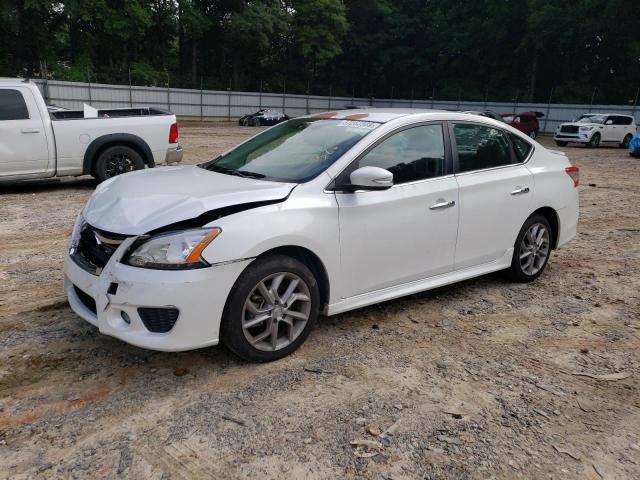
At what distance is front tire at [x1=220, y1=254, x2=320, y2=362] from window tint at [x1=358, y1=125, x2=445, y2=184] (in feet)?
3.24

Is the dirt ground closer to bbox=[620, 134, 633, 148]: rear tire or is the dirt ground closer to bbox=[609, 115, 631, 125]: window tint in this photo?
bbox=[609, 115, 631, 125]: window tint

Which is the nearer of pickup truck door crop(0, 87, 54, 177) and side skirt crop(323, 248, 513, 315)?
side skirt crop(323, 248, 513, 315)

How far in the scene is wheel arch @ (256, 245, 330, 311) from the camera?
3.47 metres

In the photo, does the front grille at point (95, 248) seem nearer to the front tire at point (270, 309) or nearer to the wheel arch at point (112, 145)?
the front tire at point (270, 309)

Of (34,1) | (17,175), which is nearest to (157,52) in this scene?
(34,1)

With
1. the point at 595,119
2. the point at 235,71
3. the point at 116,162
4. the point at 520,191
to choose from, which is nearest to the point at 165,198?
the point at 520,191

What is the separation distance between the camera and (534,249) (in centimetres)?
521

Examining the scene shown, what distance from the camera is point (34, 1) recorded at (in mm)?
35188

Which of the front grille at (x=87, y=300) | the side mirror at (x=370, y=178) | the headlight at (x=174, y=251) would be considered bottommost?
the front grille at (x=87, y=300)

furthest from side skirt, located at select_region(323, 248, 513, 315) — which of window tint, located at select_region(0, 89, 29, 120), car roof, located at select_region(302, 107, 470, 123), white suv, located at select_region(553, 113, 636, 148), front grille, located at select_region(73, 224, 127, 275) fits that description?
white suv, located at select_region(553, 113, 636, 148)

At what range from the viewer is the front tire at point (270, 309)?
10.7 feet

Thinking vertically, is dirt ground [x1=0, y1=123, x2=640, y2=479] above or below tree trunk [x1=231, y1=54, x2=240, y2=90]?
below

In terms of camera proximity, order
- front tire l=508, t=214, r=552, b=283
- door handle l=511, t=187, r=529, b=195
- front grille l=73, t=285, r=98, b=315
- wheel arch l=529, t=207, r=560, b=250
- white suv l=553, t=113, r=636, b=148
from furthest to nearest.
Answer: white suv l=553, t=113, r=636, b=148 < wheel arch l=529, t=207, r=560, b=250 < front tire l=508, t=214, r=552, b=283 < door handle l=511, t=187, r=529, b=195 < front grille l=73, t=285, r=98, b=315

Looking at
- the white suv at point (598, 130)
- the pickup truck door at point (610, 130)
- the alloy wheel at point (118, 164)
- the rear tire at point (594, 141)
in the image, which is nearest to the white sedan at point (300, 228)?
the alloy wheel at point (118, 164)
